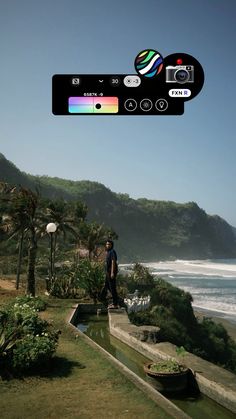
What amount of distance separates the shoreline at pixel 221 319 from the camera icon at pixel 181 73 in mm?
33058

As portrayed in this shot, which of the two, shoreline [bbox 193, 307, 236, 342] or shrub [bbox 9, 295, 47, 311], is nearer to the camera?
shrub [bbox 9, 295, 47, 311]

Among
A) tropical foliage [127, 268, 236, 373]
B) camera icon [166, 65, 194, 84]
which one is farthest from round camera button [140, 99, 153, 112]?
tropical foliage [127, 268, 236, 373]

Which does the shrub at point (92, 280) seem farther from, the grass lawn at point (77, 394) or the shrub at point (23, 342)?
the grass lawn at point (77, 394)

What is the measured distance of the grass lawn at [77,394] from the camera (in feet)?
18.4

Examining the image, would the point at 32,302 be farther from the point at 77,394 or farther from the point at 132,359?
the point at 77,394

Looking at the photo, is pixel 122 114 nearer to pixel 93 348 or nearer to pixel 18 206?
pixel 93 348

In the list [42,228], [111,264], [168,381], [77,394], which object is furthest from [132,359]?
[42,228]

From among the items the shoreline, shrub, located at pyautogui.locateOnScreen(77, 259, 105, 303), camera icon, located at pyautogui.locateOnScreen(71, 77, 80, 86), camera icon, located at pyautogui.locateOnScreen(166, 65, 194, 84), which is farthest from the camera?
the shoreline

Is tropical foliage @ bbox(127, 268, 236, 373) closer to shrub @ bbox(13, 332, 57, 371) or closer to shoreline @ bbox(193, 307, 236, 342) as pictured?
shoreline @ bbox(193, 307, 236, 342)

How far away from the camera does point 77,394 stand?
6320 mm

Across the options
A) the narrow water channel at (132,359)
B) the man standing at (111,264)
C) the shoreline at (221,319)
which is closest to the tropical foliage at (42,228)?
the narrow water channel at (132,359)

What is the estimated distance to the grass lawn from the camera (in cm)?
559

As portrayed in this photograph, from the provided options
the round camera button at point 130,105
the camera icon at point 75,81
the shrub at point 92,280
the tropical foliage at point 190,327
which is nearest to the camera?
the round camera button at point 130,105
